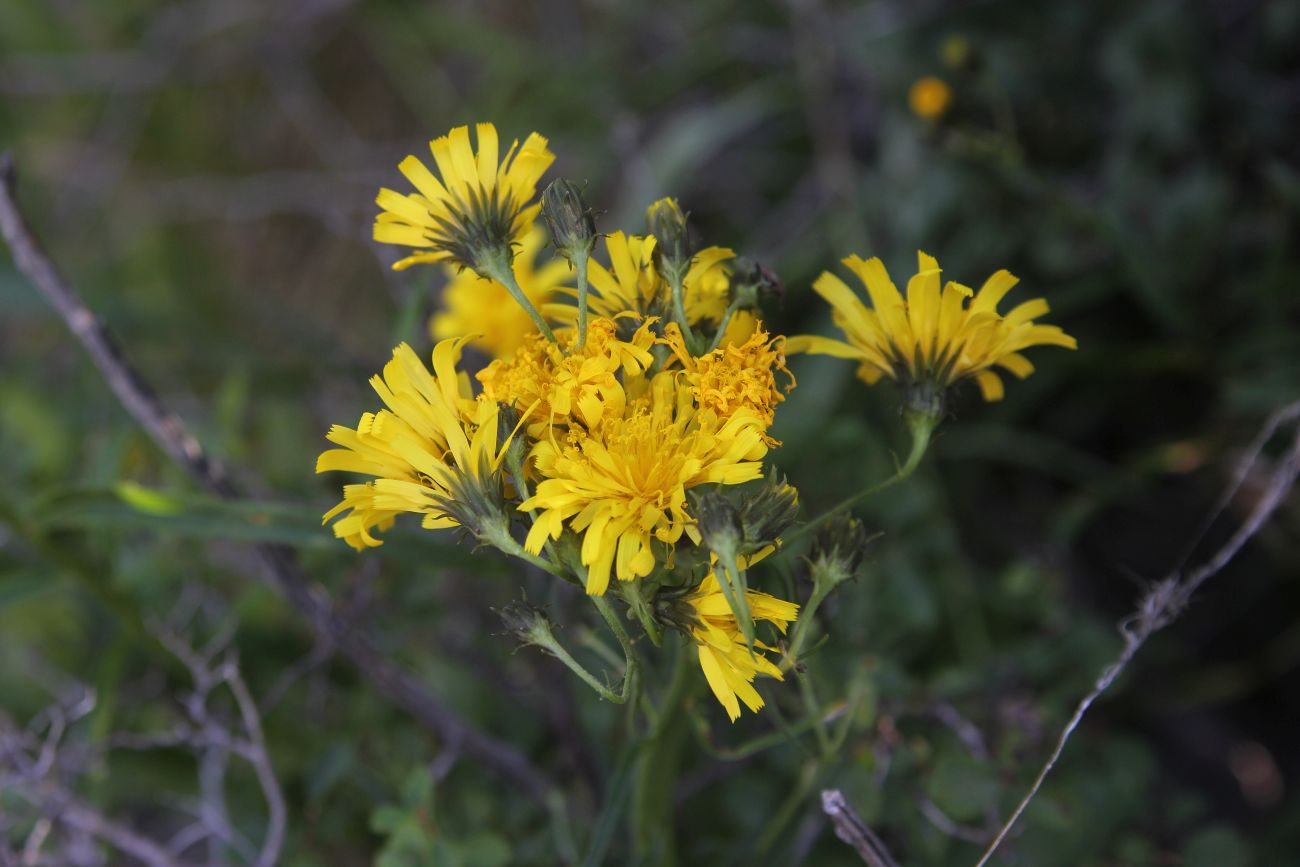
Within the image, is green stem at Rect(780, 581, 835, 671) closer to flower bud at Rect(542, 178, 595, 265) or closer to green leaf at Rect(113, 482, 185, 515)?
flower bud at Rect(542, 178, 595, 265)

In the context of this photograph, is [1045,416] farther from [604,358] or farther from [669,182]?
[604,358]

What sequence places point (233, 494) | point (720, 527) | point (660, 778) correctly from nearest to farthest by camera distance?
point (720, 527) → point (660, 778) → point (233, 494)

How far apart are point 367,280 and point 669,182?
3.68 ft

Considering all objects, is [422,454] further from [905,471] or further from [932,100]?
[932,100]

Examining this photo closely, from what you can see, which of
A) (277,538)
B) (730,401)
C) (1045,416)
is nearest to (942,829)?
(730,401)

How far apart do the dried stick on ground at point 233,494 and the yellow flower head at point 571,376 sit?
50 centimetres

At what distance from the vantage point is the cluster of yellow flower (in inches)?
27.3

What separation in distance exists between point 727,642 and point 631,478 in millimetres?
127

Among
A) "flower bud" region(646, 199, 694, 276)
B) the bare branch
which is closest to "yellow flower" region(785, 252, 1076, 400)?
"flower bud" region(646, 199, 694, 276)

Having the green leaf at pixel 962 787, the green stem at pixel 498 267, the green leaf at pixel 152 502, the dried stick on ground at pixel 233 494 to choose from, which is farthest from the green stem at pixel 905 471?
the green leaf at pixel 152 502

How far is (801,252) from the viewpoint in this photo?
1.75 m

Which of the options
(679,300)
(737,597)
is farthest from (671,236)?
(737,597)

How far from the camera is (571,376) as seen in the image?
721mm

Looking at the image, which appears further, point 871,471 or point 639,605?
point 871,471
